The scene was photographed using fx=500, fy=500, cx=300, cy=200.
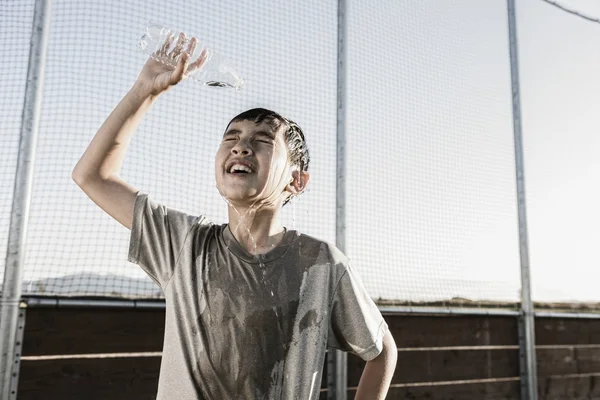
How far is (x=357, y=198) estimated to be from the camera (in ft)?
8.98

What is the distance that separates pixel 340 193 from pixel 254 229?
1429mm

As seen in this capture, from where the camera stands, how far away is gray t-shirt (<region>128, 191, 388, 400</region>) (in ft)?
3.63

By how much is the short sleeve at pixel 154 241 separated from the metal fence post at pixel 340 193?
1.48m

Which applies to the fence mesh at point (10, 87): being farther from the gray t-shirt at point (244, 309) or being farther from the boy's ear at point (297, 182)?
the boy's ear at point (297, 182)

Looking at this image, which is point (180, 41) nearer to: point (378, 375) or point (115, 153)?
point (115, 153)

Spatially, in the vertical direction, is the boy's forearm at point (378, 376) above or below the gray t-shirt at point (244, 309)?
below

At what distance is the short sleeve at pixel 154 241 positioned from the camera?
1.19 meters

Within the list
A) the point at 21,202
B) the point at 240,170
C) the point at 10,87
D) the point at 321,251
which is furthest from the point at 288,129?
the point at 10,87

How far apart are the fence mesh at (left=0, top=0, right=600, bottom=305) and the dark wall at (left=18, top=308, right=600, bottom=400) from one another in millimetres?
149

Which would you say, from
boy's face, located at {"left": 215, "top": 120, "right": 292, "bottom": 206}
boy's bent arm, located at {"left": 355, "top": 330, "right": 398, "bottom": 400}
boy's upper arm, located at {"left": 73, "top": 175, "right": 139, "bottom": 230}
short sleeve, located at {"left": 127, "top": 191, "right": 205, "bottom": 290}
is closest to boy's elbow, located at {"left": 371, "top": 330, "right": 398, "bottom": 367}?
boy's bent arm, located at {"left": 355, "top": 330, "right": 398, "bottom": 400}

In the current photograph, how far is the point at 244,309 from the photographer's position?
115 cm

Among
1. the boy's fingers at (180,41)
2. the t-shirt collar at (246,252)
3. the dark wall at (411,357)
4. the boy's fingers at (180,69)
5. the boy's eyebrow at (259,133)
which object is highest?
the boy's fingers at (180,41)

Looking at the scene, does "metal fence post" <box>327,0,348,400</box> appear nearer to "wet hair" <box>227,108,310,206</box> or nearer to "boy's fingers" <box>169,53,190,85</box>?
"wet hair" <box>227,108,310,206</box>

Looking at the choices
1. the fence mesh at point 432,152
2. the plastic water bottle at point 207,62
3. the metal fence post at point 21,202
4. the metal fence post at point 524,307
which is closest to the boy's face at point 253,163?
the plastic water bottle at point 207,62
